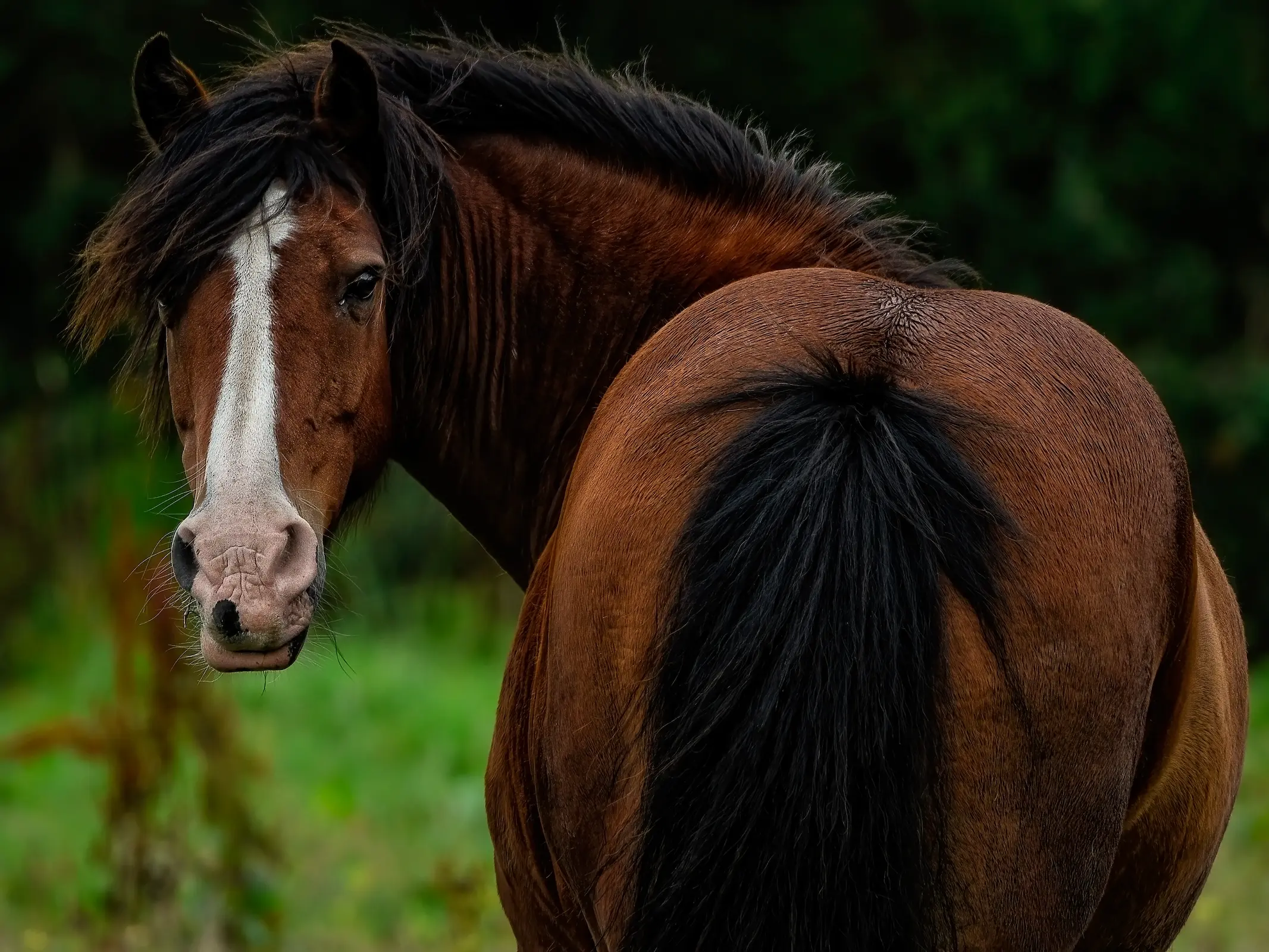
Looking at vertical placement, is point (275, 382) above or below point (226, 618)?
above

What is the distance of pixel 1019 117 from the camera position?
9977mm

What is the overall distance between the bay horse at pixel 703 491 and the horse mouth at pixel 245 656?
0.04 ft

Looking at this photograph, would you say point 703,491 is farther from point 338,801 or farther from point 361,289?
point 338,801

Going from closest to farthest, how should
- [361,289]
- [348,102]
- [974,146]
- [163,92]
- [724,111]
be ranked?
[361,289] < [348,102] < [163,92] < [724,111] < [974,146]

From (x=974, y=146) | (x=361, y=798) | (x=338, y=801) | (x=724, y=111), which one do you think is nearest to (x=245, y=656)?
(x=338, y=801)

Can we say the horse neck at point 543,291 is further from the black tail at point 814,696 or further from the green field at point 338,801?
the black tail at point 814,696

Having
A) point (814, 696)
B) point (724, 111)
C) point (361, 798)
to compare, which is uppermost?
point (814, 696)

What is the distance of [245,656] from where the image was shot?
6.70 ft

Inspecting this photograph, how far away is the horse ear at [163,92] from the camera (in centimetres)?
257

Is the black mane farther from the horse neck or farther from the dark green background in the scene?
the dark green background

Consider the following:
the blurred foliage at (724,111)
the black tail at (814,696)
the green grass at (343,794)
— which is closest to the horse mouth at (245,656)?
the green grass at (343,794)

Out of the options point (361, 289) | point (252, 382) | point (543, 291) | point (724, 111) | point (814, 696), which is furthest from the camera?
point (724, 111)

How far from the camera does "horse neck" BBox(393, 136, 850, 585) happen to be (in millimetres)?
2732

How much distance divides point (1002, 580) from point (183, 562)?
117 centimetres
